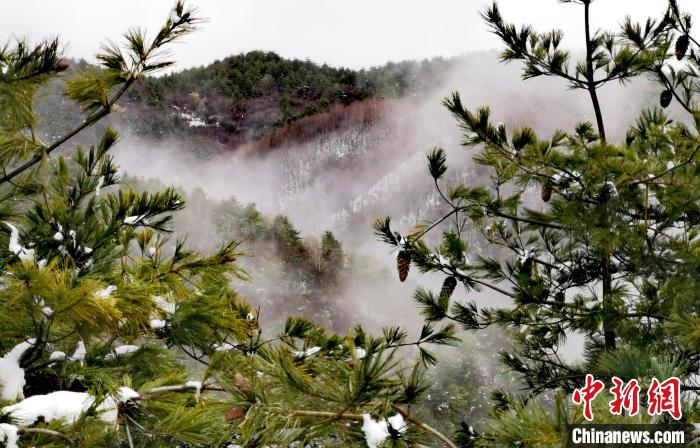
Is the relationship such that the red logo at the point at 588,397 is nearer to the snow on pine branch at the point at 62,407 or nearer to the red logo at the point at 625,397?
the red logo at the point at 625,397

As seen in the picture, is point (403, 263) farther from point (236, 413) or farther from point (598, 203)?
point (236, 413)

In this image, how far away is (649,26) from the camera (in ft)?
11.0

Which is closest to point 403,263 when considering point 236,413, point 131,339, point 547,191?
point 547,191

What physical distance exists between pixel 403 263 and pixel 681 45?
2.27 m

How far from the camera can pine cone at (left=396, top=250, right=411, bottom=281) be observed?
2.92 meters

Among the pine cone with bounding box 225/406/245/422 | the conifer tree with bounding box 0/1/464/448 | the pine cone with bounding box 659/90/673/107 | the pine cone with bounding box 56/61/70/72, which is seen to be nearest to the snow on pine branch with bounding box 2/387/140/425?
the conifer tree with bounding box 0/1/464/448

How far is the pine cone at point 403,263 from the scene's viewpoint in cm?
292

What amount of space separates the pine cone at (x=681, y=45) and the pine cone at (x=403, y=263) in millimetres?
2164

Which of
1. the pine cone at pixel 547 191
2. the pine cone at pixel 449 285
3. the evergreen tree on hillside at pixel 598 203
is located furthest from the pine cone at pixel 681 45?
the pine cone at pixel 449 285

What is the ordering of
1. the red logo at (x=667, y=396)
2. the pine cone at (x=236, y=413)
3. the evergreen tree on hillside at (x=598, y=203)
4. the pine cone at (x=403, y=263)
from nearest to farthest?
the pine cone at (x=236, y=413), the red logo at (x=667, y=396), the evergreen tree on hillside at (x=598, y=203), the pine cone at (x=403, y=263)

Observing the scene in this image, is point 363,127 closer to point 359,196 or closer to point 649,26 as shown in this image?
point 359,196

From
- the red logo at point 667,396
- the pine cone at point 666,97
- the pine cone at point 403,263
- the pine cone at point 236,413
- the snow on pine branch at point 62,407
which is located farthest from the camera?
the pine cone at point 666,97

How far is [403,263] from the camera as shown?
2941mm

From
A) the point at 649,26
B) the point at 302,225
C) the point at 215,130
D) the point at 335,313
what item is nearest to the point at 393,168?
the point at 302,225
